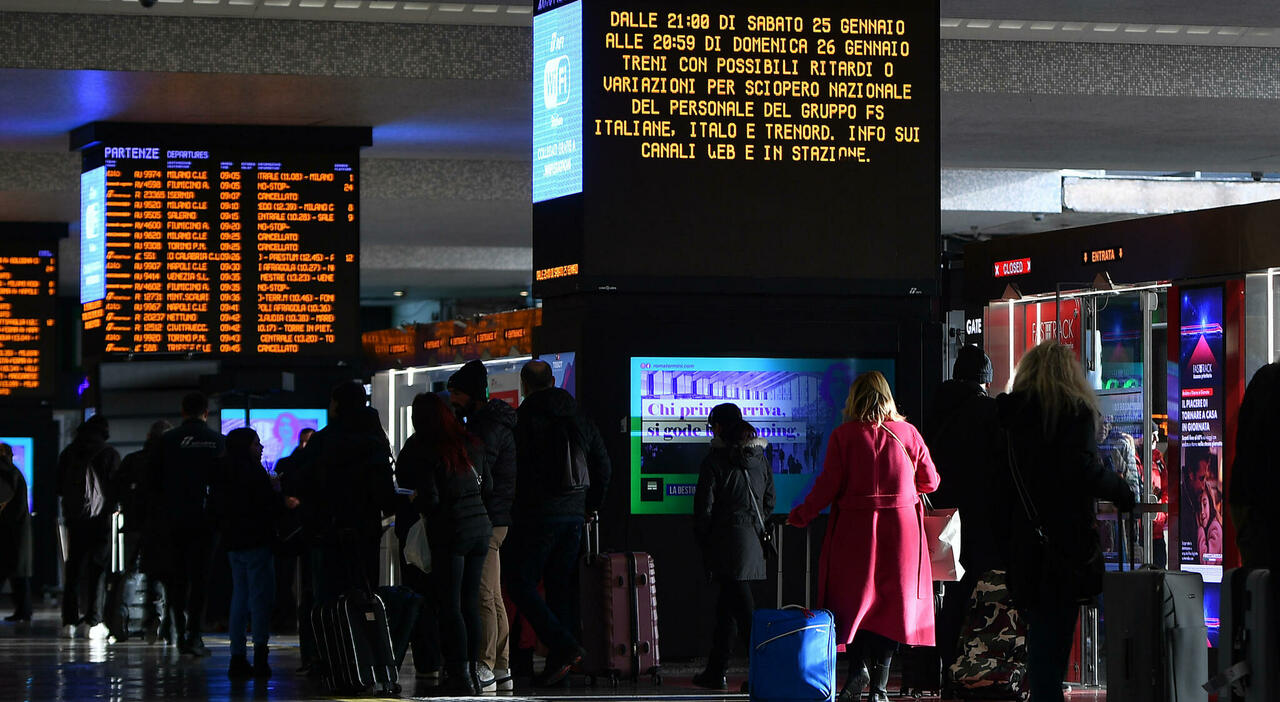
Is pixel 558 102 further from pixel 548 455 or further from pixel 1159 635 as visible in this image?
pixel 1159 635

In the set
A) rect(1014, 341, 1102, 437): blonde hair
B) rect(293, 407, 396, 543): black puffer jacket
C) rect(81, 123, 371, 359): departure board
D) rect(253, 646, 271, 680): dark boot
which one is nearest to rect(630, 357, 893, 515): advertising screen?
rect(293, 407, 396, 543): black puffer jacket

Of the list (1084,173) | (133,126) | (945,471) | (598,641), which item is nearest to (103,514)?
(133,126)

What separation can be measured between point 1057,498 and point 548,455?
131 inches

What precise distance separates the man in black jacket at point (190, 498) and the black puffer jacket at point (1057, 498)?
6.25 meters

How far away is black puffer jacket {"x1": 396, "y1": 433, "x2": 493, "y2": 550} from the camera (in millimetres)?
8727

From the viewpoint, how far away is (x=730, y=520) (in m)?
9.25

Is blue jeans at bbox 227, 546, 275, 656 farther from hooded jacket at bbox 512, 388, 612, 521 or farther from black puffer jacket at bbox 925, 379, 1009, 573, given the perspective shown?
black puffer jacket at bbox 925, 379, 1009, 573

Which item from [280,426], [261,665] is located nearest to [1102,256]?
[261,665]

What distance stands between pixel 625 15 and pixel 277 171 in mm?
4616

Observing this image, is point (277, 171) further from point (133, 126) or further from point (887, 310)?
point (887, 310)

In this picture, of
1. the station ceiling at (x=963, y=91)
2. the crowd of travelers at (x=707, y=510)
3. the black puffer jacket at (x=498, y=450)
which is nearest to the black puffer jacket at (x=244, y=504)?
the crowd of travelers at (x=707, y=510)

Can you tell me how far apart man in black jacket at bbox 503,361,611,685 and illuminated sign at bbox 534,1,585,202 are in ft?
3.61

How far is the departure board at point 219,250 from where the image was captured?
13.2 metres

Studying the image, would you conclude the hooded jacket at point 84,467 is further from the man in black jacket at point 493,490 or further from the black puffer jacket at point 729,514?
the black puffer jacket at point 729,514
